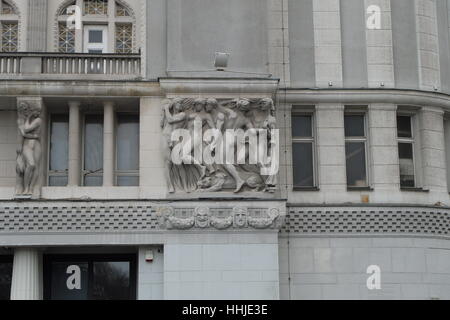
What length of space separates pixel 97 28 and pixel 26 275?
24.6 feet

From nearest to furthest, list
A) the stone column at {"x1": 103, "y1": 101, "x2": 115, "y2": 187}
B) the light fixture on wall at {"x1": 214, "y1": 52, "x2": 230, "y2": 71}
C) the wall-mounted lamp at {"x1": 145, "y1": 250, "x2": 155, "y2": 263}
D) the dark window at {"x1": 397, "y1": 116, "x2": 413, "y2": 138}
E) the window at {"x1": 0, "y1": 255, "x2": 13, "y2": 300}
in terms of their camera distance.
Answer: the wall-mounted lamp at {"x1": 145, "y1": 250, "x2": 155, "y2": 263} → the light fixture on wall at {"x1": 214, "y1": 52, "x2": 230, "y2": 71} → the stone column at {"x1": 103, "y1": 101, "x2": 115, "y2": 187} → the window at {"x1": 0, "y1": 255, "x2": 13, "y2": 300} → the dark window at {"x1": 397, "y1": 116, "x2": 413, "y2": 138}

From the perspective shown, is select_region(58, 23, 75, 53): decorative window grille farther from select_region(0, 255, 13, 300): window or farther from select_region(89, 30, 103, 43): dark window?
select_region(0, 255, 13, 300): window

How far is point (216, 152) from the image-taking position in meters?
28.7

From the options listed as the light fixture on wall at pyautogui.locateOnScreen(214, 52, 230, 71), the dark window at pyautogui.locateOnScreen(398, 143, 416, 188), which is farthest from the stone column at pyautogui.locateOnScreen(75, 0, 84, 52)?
the dark window at pyautogui.locateOnScreen(398, 143, 416, 188)

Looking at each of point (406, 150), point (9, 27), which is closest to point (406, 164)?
point (406, 150)

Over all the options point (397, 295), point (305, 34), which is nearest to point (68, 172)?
point (305, 34)

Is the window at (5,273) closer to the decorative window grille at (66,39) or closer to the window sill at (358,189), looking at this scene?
the decorative window grille at (66,39)

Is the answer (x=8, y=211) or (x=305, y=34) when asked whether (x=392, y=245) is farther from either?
(x=8, y=211)

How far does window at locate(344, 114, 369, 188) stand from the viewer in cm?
2973

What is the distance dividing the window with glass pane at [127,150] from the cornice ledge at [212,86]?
5.90ft

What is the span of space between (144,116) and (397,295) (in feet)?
27.9

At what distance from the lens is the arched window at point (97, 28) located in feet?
99.9

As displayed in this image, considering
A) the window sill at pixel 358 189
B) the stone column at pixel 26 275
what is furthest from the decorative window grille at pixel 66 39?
the window sill at pixel 358 189

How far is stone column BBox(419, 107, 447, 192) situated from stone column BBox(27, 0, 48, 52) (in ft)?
36.3
